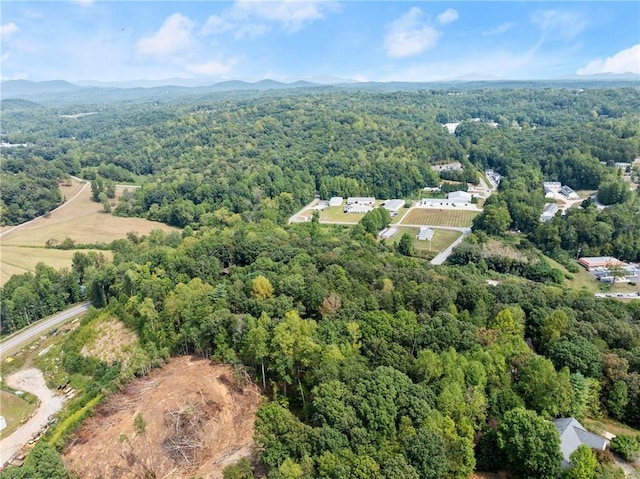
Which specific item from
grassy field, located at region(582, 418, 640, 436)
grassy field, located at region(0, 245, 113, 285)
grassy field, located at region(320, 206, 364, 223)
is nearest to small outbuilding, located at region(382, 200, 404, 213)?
grassy field, located at region(320, 206, 364, 223)

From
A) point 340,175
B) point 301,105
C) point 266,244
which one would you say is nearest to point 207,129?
point 301,105

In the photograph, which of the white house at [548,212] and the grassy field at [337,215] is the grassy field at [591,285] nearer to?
the white house at [548,212]

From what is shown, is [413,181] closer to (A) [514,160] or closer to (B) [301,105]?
(A) [514,160]

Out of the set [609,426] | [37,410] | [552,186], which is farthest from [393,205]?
[37,410]

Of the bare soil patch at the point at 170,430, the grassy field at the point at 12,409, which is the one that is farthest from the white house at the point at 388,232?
the grassy field at the point at 12,409

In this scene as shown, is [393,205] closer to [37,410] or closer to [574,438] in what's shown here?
[574,438]

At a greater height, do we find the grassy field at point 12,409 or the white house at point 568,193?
the grassy field at point 12,409
